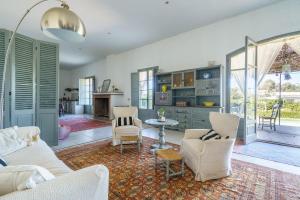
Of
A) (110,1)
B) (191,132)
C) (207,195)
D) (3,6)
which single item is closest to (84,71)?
(3,6)

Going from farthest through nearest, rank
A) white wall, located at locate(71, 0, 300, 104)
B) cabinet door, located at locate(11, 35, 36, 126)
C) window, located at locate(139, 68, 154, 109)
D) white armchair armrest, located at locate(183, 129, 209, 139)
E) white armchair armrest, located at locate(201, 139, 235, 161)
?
window, located at locate(139, 68, 154, 109) < white wall, located at locate(71, 0, 300, 104) < cabinet door, located at locate(11, 35, 36, 126) < white armchair armrest, located at locate(183, 129, 209, 139) < white armchair armrest, located at locate(201, 139, 235, 161)

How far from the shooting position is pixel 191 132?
2920mm

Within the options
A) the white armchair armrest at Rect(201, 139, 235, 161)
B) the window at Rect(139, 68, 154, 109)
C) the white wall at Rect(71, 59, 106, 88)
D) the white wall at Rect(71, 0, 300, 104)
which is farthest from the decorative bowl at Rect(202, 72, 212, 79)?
the white wall at Rect(71, 59, 106, 88)

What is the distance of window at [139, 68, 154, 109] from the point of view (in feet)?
21.9

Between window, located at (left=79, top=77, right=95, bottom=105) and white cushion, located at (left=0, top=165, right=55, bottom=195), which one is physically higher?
window, located at (left=79, top=77, right=95, bottom=105)

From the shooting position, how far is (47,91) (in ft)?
12.4

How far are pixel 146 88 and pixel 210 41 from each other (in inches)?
117

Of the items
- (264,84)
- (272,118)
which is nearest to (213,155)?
(272,118)

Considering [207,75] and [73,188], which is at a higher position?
[207,75]

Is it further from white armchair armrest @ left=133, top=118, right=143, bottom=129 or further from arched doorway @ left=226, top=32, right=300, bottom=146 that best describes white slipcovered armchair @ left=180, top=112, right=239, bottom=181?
arched doorway @ left=226, top=32, right=300, bottom=146

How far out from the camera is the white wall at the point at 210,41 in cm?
378

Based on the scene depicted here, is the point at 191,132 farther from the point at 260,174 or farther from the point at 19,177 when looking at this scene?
the point at 19,177

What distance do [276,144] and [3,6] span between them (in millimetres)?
7190

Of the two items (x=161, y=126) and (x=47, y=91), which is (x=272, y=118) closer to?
(x=161, y=126)
